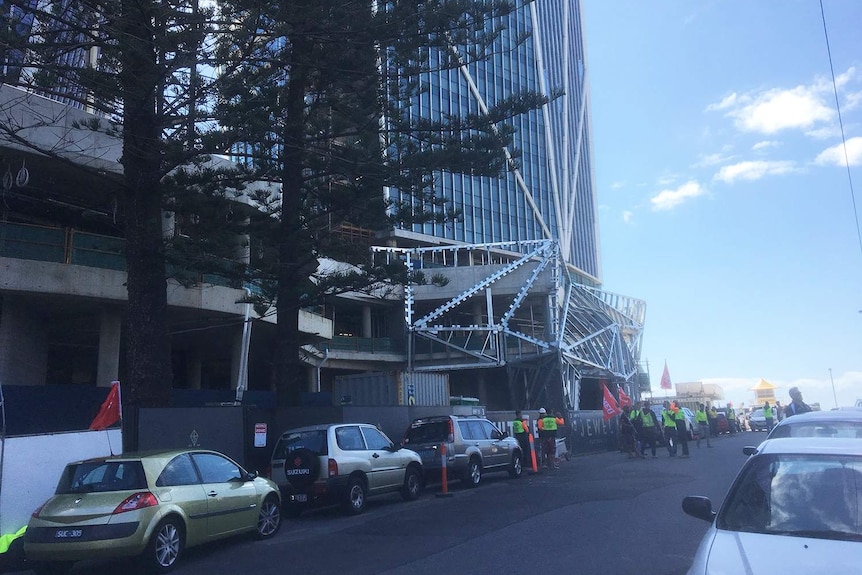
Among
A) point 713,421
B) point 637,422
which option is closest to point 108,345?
point 637,422

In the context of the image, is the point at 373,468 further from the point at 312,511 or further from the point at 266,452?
the point at 266,452

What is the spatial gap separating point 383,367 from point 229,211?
31.8 metres

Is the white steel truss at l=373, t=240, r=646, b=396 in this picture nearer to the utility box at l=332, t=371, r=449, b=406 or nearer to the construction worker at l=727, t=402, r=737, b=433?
the construction worker at l=727, t=402, r=737, b=433

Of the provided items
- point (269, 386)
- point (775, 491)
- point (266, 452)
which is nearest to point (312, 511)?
point (266, 452)

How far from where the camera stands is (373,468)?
45.6 ft

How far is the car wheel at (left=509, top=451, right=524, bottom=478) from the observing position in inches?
767

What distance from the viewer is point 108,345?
71.5ft

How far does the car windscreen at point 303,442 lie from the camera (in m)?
13.2

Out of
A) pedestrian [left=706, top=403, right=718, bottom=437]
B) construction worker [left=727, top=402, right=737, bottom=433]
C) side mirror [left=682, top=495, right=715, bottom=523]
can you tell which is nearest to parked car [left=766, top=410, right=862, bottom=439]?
side mirror [left=682, top=495, right=715, bottom=523]

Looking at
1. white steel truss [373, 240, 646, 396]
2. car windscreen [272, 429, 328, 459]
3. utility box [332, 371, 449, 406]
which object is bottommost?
car windscreen [272, 429, 328, 459]

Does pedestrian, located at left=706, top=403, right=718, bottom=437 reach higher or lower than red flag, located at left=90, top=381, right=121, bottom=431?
lower

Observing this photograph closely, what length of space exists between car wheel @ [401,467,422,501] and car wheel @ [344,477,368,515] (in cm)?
149

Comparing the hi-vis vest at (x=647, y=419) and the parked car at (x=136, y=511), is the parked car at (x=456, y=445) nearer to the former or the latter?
the parked car at (x=136, y=511)

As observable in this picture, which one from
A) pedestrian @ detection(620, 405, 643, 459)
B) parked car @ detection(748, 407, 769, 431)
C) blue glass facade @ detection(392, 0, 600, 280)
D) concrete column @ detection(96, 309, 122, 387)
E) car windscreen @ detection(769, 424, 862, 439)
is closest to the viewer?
car windscreen @ detection(769, 424, 862, 439)
